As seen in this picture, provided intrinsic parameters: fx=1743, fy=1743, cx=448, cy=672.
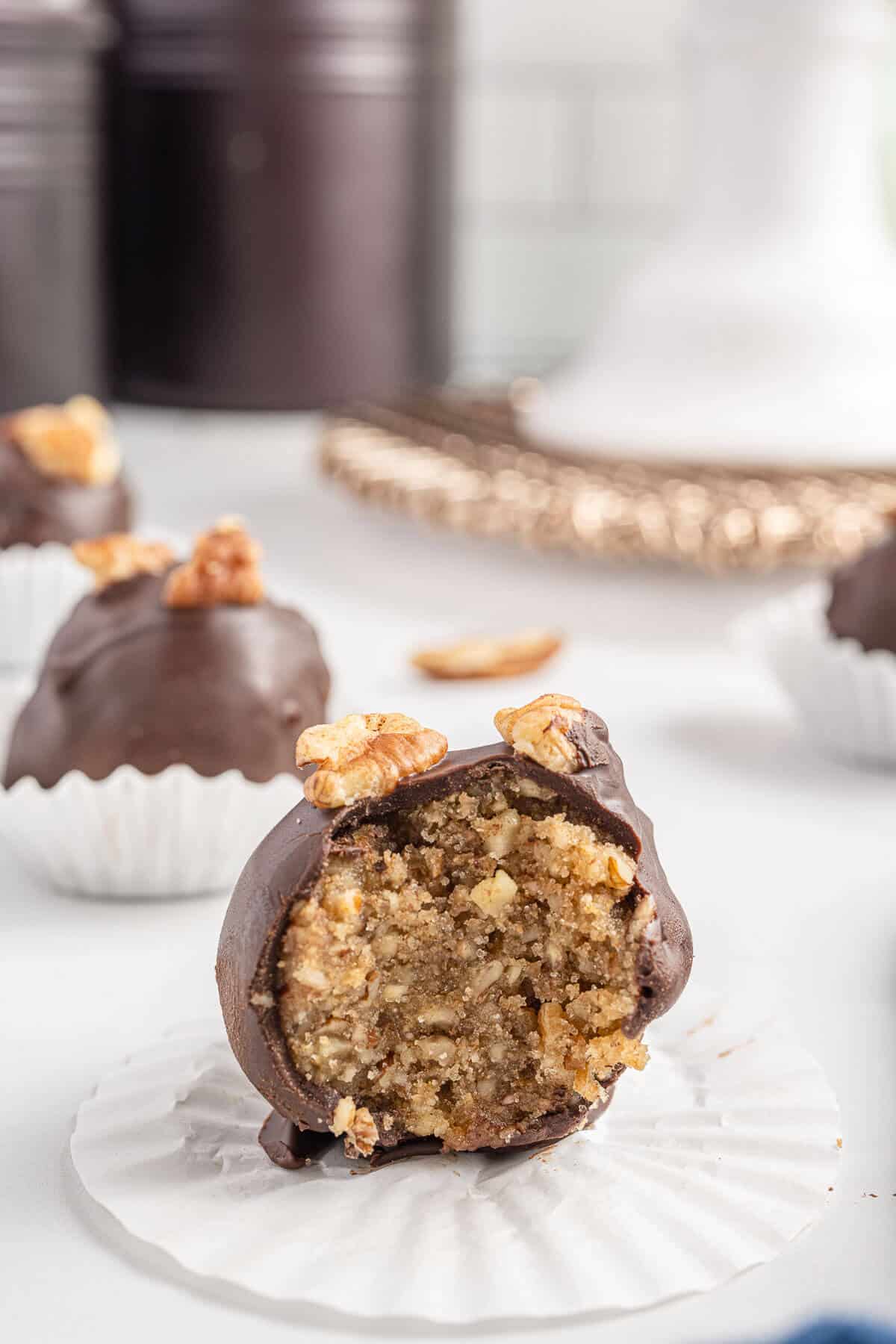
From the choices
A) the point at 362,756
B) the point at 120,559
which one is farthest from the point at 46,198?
the point at 362,756

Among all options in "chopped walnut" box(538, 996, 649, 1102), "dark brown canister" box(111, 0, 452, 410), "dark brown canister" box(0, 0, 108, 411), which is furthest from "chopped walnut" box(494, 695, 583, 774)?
"dark brown canister" box(111, 0, 452, 410)

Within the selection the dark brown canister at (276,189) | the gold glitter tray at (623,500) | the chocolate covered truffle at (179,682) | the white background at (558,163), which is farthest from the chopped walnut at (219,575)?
the white background at (558,163)

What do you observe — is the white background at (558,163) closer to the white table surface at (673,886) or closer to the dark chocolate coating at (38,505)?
the white table surface at (673,886)

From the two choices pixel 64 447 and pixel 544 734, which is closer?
pixel 544 734

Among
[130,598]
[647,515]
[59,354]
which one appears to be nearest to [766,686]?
[647,515]

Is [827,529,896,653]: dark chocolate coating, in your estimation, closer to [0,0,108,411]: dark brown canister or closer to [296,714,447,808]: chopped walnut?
[296,714,447,808]: chopped walnut

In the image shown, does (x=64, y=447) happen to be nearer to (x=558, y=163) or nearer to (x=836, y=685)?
A: (x=836, y=685)
